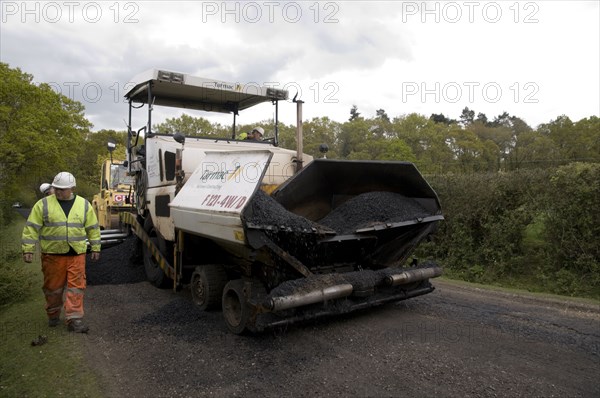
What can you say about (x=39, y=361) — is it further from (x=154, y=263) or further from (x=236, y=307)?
(x=154, y=263)

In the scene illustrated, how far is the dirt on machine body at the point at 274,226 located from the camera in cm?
396

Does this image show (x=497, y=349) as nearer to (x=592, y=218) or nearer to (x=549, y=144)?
(x=592, y=218)

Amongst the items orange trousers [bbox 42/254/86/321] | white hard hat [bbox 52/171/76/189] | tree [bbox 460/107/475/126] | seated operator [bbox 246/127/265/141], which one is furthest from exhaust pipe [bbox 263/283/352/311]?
tree [bbox 460/107/475/126]

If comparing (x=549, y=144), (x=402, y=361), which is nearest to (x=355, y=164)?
(x=402, y=361)

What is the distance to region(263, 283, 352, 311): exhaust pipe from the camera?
3.73 metres

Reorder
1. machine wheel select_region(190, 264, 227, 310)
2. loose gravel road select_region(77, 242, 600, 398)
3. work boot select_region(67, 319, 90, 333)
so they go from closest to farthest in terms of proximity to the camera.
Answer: loose gravel road select_region(77, 242, 600, 398) < work boot select_region(67, 319, 90, 333) < machine wheel select_region(190, 264, 227, 310)

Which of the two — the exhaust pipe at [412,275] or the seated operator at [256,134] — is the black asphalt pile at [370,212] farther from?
the seated operator at [256,134]

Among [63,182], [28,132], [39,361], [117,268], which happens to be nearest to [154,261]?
[117,268]

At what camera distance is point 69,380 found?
11.0ft

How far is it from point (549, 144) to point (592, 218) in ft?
65.6

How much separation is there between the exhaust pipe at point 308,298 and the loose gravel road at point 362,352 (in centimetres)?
42

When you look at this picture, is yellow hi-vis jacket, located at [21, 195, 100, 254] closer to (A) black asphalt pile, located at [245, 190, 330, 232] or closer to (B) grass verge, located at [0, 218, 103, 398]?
(B) grass verge, located at [0, 218, 103, 398]

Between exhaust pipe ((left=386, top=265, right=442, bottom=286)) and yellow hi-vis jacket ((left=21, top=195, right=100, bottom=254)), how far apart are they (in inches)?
128

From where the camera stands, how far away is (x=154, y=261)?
256 inches
